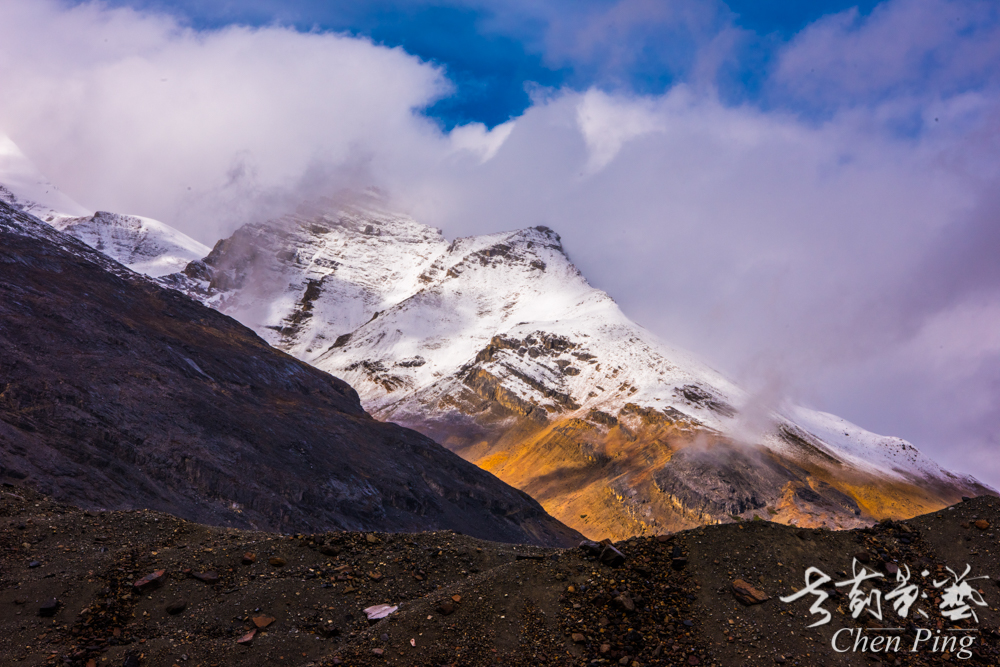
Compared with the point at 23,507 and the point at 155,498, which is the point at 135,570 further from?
the point at 155,498

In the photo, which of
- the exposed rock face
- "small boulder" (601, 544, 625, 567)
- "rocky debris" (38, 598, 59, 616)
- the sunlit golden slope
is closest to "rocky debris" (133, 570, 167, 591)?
"rocky debris" (38, 598, 59, 616)

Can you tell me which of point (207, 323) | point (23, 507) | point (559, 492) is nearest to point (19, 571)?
point (23, 507)

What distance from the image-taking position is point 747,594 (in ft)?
44.9

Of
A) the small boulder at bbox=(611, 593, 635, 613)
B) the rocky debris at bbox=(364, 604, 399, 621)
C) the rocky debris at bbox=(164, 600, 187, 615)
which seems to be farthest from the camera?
the rocky debris at bbox=(364, 604, 399, 621)

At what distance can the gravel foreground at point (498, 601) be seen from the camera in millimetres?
12852

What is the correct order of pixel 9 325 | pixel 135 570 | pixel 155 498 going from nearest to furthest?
pixel 135 570 → pixel 155 498 → pixel 9 325

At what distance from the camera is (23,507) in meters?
19.6

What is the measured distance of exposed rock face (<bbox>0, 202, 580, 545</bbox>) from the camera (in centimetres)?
4812

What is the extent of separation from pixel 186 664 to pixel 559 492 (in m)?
147

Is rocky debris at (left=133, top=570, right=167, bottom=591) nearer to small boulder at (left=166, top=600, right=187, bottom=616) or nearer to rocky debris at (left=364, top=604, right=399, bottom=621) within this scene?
small boulder at (left=166, top=600, right=187, bottom=616)

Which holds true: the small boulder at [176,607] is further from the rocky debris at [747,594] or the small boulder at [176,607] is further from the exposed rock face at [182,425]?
the exposed rock face at [182,425]

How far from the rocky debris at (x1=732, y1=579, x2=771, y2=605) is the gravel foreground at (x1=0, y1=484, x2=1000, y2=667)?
0.03 m
